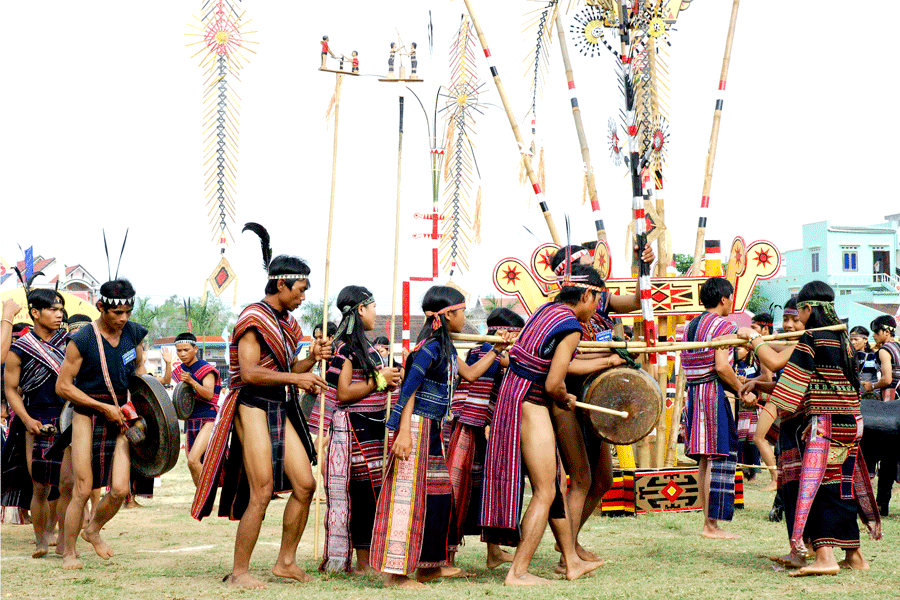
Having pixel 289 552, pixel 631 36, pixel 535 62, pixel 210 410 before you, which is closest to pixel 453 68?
pixel 535 62

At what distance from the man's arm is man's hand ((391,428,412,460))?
2.97 meters

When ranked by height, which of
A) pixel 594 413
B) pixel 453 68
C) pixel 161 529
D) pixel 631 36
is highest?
pixel 453 68

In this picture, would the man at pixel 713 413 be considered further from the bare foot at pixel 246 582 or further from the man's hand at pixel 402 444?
the bare foot at pixel 246 582

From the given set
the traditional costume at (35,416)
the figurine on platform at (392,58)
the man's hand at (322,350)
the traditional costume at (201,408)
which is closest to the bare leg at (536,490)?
the man's hand at (322,350)

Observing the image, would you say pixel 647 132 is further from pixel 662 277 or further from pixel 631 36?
pixel 662 277

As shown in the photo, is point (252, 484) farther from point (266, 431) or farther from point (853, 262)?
point (853, 262)

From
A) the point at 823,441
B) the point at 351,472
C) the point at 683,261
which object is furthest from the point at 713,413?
the point at 683,261

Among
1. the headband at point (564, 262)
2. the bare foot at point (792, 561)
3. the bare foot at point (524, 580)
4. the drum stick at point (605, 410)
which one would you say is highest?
the headband at point (564, 262)

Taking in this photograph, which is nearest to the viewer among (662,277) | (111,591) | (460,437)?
(111,591)

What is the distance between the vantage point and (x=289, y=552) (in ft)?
17.3

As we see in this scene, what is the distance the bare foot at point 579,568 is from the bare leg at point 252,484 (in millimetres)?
1694

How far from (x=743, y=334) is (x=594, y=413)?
997 millimetres

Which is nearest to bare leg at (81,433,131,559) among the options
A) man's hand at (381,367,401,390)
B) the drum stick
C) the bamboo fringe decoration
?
man's hand at (381,367,401,390)

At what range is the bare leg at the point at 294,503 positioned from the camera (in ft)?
17.1
